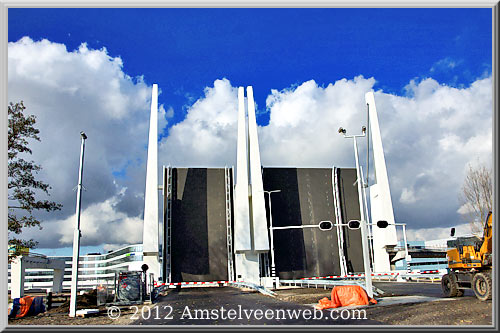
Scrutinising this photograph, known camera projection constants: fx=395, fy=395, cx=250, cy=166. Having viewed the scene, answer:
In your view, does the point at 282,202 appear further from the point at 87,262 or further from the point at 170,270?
the point at 87,262

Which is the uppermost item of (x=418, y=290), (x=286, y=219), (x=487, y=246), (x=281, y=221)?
(x=286, y=219)

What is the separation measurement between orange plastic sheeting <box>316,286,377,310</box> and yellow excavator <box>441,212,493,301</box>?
3035 millimetres

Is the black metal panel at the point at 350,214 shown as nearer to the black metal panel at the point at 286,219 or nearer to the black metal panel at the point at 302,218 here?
the black metal panel at the point at 302,218

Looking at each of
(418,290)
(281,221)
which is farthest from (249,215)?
(418,290)

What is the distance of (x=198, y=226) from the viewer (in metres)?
29.6

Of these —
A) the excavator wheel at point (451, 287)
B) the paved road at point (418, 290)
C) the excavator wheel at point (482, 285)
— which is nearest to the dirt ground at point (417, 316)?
the excavator wheel at point (482, 285)

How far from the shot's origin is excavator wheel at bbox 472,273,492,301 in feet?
37.2

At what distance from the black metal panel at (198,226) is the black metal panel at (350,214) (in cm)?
977

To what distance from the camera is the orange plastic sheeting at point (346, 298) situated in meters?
12.5

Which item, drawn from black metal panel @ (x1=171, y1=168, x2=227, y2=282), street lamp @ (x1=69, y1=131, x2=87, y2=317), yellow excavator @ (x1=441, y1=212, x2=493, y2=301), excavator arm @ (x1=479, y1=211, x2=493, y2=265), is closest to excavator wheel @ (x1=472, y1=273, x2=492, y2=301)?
yellow excavator @ (x1=441, y1=212, x2=493, y2=301)

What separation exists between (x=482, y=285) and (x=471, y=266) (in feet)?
2.75

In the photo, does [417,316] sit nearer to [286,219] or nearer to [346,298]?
[346,298]

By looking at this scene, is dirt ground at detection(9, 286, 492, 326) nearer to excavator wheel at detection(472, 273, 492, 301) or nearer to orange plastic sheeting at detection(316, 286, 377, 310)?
excavator wheel at detection(472, 273, 492, 301)

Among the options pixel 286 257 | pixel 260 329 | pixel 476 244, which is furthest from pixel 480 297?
pixel 286 257
